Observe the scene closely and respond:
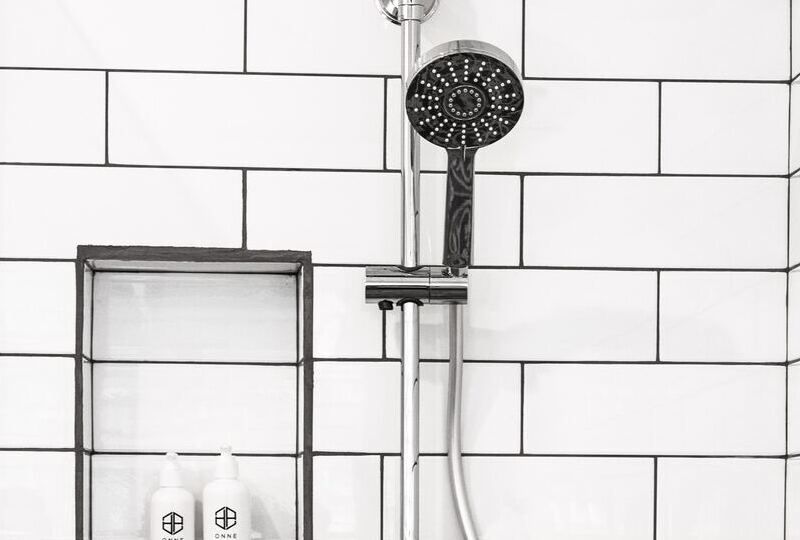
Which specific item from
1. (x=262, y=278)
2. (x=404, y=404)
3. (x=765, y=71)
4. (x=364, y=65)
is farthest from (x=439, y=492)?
(x=765, y=71)

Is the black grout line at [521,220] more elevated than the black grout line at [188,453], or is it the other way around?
the black grout line at [521,220]

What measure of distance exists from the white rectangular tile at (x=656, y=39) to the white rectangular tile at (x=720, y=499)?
0.42 meters

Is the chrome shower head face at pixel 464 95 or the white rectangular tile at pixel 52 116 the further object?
the white rectangular tile at pixel 52 116

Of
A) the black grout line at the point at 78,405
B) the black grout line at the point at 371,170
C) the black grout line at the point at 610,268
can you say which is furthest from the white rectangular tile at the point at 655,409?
the black grout line at the point at 78,405

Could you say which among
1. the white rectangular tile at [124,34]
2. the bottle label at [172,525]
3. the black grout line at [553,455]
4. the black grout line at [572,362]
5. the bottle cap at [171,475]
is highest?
the white rectangular tile at [124,34]

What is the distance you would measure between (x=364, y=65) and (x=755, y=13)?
431 mm

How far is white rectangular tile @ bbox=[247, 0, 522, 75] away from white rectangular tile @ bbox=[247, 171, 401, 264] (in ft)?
0.39

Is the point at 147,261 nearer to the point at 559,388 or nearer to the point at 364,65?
the point at 364,65

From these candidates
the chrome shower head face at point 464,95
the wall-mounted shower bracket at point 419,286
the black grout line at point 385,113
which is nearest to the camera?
the chrome shower head face at point 464,95

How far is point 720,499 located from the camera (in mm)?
1154

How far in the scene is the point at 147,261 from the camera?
3.71 ft

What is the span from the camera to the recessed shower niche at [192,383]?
1.16 metres

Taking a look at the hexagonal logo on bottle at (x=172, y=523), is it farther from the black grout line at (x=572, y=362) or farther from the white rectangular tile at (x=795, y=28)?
the white rectangular tile at (x=795, y=28)

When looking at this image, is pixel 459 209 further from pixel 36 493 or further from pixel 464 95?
pixel 36 493
